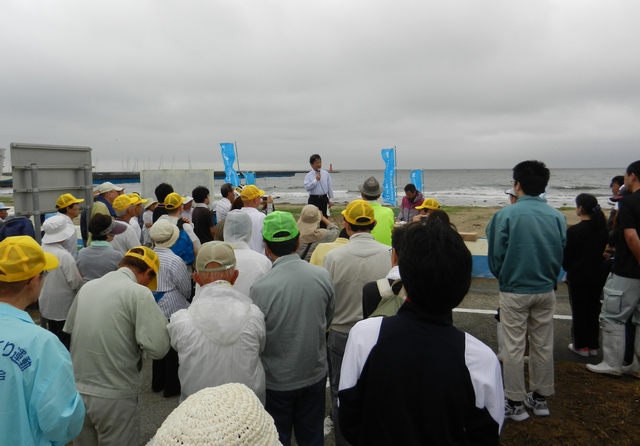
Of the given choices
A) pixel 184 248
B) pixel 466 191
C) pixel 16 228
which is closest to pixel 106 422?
pixel 184 248

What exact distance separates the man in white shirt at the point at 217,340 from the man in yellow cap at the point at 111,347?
0.25 meters

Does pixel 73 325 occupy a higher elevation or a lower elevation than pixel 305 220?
lower

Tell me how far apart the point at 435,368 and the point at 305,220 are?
3108 millimetres

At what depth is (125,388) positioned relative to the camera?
257 cm

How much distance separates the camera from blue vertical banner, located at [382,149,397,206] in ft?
43.0

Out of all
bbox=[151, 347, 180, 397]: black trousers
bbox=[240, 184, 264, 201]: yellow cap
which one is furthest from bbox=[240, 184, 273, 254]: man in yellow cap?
bbox=[151, 347, 180, 397]: black trousers

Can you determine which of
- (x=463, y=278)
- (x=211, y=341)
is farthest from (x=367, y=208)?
(x=463, y=278)

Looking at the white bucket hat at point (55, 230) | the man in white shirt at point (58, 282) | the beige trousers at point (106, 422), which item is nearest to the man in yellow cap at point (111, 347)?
the beige trousers at point (106, 422)

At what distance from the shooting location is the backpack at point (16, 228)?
16.8ft

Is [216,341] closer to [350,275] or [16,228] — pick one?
[350,275]

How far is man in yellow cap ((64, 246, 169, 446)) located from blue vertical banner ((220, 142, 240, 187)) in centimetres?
1051

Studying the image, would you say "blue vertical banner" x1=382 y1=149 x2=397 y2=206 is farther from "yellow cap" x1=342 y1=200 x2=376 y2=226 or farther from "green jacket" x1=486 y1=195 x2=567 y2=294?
"yellow cap" x1=342 y1=200 x2=376 y2=226

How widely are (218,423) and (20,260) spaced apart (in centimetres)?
137

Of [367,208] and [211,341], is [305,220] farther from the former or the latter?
[211,341]
